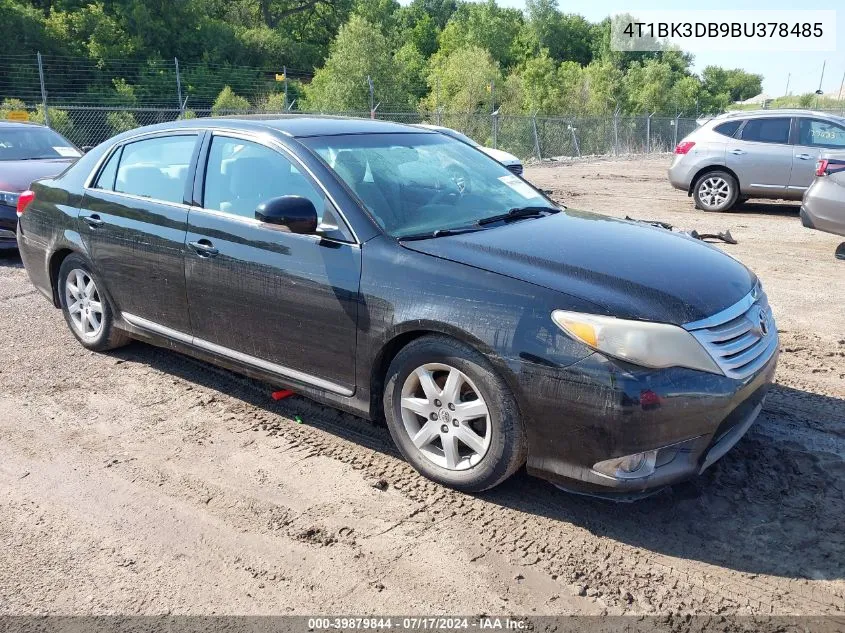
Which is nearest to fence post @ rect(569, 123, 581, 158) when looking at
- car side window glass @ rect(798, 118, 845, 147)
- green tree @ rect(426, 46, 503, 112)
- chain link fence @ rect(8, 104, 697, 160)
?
chain link fence @ rect(8, 104, 697, 160)

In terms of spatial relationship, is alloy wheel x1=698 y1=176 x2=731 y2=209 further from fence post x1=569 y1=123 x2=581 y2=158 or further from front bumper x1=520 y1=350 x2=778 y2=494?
fence post x1=569 y1=123 x2=581 y2=158

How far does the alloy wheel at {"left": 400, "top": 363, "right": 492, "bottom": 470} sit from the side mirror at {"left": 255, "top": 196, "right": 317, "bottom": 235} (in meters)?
0.95

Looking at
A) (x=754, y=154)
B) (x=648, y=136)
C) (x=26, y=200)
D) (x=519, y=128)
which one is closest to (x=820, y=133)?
(x=754, y=154)

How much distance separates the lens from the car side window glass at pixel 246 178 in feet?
13.3

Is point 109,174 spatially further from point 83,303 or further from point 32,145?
point 32,145

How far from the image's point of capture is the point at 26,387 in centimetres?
501

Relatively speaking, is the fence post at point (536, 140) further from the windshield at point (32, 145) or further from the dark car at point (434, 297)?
the dark car at point (434, 297)

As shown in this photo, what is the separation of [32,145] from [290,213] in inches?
307

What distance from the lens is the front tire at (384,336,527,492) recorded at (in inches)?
129

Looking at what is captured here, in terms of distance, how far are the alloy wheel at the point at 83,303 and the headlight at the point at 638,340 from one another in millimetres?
3638

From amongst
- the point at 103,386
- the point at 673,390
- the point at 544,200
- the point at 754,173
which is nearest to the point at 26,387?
the point at 103,386

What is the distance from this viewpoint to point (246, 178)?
169 inches

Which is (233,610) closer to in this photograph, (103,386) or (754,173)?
(103,386)

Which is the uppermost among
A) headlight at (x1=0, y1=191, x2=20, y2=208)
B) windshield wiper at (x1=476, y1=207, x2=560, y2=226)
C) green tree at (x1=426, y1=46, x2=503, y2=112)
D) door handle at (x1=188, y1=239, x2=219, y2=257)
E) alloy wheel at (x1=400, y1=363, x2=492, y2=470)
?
green tree at (x1=426, y1=46, x2=503, y2=112)
